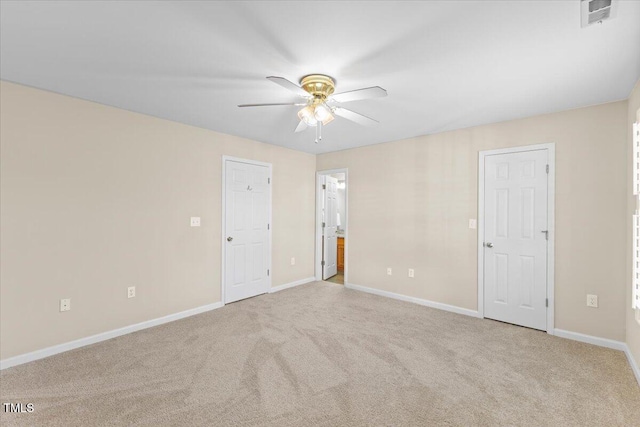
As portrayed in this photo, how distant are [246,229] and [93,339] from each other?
2169 mm

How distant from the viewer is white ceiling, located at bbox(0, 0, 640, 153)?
1.62 meters

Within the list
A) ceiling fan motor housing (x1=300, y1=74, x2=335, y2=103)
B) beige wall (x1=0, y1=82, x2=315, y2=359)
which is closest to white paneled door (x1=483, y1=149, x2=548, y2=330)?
ceiling fan motor housing (x1=300, y1=74, x2=335, y2=103)

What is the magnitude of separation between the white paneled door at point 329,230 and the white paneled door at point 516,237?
9.37 feet

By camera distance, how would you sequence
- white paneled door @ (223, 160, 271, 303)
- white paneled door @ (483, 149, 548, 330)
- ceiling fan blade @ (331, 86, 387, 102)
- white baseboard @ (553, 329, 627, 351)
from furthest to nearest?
white paneled door @ (223, 160, 271, 303) < white paneled door @ (483, 149, 548, 330) < white baseboard @ (553, 329, 627, 351) < ceiling fan blade @ (331, 86, 387, 102)

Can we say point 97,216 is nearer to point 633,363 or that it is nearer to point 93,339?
point 93,339

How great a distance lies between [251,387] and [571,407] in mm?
2284

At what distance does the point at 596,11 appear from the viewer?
1560 millimetres

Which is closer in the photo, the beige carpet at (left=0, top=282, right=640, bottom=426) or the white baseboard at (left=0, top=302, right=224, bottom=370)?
the beige carpet at (left=0, top=282, right=640, bottom=426)

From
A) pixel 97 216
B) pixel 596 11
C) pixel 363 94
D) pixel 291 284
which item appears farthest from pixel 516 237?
pixel 97 216

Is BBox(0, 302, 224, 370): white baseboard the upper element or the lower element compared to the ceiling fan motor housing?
lower

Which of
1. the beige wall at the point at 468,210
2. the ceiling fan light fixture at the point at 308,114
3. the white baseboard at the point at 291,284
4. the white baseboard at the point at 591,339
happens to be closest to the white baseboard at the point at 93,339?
the white baseboard at the point at 291,284

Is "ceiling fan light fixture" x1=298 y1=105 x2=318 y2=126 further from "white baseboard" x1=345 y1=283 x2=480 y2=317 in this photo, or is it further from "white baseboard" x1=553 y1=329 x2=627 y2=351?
"white baseboard" x1=553 y1=329 x2=627 y2=351

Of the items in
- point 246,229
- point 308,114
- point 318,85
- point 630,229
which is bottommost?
point 246,229

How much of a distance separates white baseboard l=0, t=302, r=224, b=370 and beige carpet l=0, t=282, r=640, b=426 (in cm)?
9
